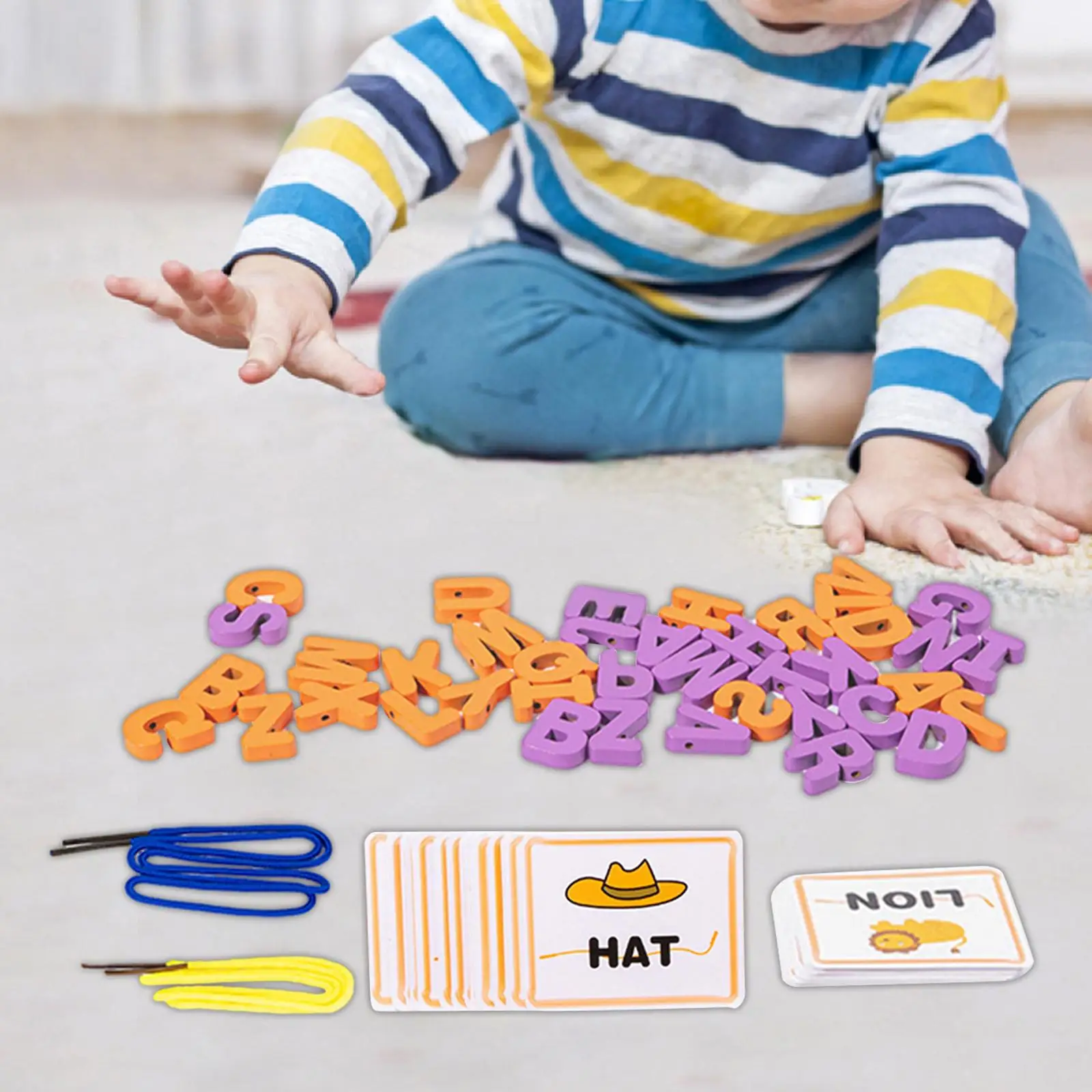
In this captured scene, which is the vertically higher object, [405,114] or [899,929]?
[405,114]

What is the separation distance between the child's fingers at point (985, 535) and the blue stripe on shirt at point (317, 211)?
1.34 feet

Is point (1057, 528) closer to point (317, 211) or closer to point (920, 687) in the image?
point (920, 687)

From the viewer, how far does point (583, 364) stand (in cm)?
A: 109

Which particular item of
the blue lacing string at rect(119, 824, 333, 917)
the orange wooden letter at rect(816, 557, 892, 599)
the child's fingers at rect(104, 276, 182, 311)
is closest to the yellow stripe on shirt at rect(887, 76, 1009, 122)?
the orange wooden letter at rect(816, 557, 892, 599)

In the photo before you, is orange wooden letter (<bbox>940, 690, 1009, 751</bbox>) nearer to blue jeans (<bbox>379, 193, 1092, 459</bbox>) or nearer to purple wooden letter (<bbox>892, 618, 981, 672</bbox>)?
purple wooden letter (<bbox>892, 618, 981, 672</bbox>)

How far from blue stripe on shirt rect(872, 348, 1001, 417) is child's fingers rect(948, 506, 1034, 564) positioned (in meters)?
0.09

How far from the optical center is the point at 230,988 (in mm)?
599

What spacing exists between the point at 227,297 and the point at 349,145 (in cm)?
19

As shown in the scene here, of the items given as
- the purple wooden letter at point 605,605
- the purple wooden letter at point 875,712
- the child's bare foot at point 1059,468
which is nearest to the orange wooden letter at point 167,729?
the purple wooden letter at point 605,605

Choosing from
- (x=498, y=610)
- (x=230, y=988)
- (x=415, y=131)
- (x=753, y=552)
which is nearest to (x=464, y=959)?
(x=230, y=988)

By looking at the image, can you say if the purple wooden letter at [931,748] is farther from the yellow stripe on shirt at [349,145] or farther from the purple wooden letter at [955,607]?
the yellow stripe on shirt at [349,145]

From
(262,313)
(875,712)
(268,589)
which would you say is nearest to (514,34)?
(262,313)

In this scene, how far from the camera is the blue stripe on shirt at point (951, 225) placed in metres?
1.04

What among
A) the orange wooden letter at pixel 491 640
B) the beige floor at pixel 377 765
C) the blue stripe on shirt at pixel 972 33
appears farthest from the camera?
the blue stripe on shirt at pixel 972 33
